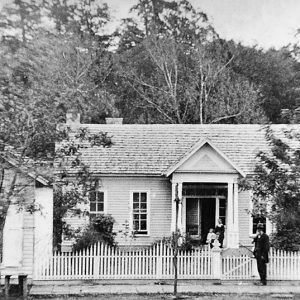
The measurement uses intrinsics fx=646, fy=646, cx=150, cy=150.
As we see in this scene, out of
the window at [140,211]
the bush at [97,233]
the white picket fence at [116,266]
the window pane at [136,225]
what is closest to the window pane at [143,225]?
the window at [140,211]

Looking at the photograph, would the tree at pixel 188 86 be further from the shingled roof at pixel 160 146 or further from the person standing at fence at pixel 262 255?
the person standing at fence at pixel 262 255

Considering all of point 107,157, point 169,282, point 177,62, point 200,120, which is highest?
point 177,62

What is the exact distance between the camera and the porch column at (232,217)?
81.1ft

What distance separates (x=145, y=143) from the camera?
89.7 ft

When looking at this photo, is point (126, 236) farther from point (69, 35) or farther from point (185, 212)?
point (69, 35)

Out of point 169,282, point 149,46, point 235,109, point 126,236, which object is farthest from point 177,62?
point 169,282

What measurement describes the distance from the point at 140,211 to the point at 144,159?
2117 millimetres

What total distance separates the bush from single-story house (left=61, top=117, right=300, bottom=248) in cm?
89

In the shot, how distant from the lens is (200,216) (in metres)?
27.1

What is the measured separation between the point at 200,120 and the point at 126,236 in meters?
19.1

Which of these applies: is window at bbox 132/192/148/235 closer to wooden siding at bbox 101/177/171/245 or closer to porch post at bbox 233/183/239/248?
wooden siding at bbox 101/177/171/245

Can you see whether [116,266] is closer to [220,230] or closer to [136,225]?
[220,230]

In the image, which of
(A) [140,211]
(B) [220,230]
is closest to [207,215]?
(B) [220,230]

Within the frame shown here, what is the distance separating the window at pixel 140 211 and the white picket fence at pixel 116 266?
21.7 ft
